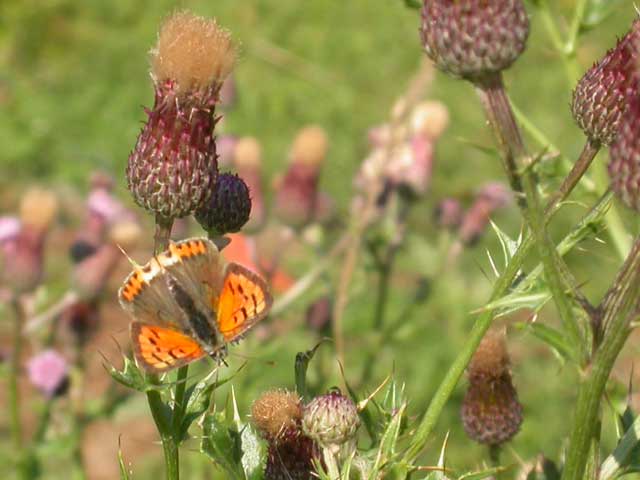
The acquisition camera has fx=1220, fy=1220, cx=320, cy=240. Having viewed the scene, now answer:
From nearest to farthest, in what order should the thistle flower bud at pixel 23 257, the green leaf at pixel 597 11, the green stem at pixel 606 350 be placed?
the green stem at pixel 606 350, the green leaf at pixel 597 11, the thistle flower bud at pixel 23 257

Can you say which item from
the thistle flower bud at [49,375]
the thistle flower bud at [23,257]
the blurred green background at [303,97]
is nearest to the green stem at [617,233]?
the thistle flower bud at [49,375]

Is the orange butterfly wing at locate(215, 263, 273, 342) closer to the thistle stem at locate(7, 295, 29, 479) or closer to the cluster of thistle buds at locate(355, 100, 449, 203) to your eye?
the thistle stem at locate(7, 295, 29, 479)

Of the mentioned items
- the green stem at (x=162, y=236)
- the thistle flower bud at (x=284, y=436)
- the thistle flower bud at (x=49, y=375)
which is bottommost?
the thistle flower bud at (x=284, y=436)

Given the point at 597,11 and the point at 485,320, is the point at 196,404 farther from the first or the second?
the point at 597,11

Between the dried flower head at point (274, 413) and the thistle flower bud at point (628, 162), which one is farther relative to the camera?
the dried flower head at point (274, 413)

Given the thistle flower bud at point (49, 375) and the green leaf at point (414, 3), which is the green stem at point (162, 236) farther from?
the thistle flower bud at point (49, 375)

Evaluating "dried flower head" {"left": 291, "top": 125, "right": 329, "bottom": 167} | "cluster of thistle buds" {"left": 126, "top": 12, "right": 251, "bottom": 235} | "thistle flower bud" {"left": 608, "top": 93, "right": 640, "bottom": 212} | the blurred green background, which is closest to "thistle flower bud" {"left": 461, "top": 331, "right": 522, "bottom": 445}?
"cluster of thistle buds" {"left": 126, "top": 12, "right": 251, "bottom": 235}
